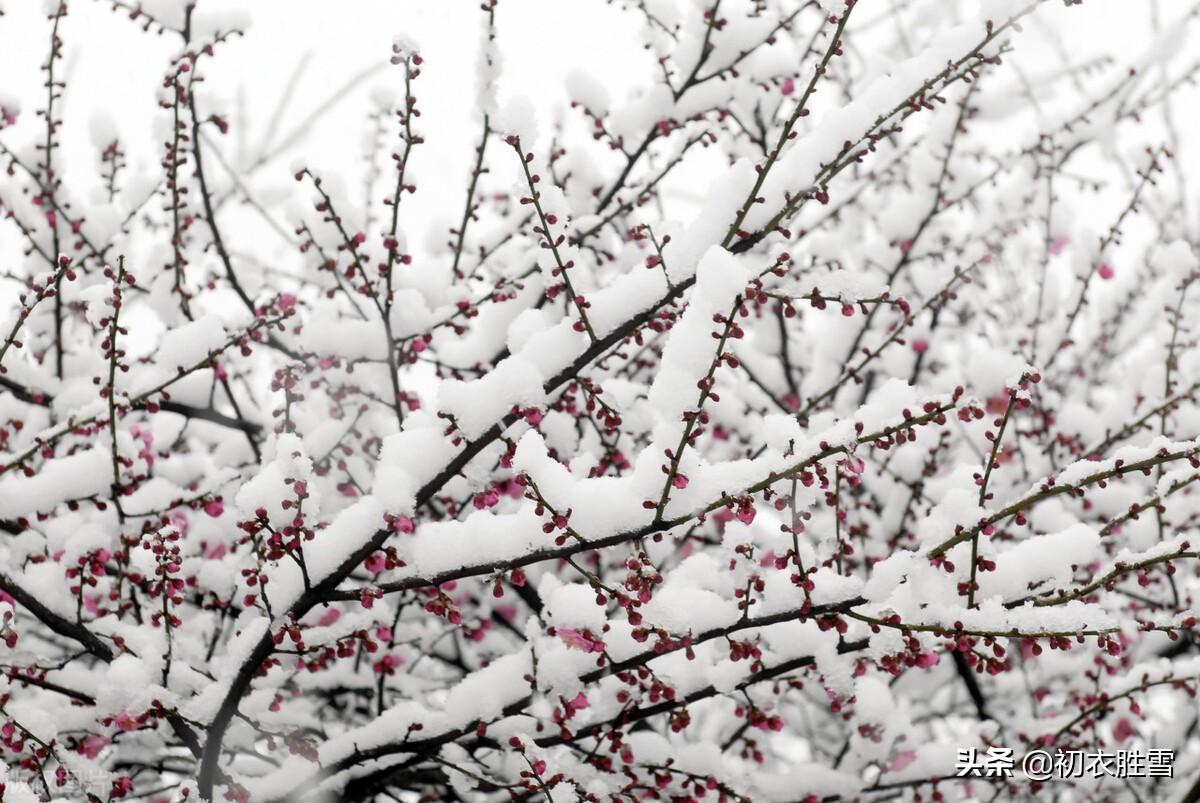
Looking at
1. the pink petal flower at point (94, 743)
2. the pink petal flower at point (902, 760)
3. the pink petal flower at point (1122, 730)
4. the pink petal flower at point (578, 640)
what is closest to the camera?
the pink petal flower at point (578, 640)

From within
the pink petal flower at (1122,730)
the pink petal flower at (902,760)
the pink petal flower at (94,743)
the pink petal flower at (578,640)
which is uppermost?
the pink petal flower at (1122,730)

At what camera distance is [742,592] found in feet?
6.77

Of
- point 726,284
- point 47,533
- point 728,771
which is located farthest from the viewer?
point 47,533

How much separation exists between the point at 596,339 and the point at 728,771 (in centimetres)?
138

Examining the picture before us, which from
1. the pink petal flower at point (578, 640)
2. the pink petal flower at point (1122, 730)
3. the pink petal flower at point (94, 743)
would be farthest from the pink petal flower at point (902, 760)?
the pink petal flower at point (94, 743)

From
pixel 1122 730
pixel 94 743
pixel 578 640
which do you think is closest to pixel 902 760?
pixel 1122 730

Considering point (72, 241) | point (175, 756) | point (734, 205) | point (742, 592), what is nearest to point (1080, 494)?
point (742, 592)

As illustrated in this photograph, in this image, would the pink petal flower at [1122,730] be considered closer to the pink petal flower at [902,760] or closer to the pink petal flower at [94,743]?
the pink petal flower at [902,760]

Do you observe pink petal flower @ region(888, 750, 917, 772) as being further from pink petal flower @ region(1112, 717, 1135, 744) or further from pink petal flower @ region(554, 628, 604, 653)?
pink petal flower @ region(554, 628, 604, 653)

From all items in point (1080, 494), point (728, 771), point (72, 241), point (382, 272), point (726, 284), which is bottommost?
point (728, 771)

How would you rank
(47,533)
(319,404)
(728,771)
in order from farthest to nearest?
(319,404), (47,533), (728,771)

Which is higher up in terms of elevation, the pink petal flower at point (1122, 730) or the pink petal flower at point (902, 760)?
the pink petal flower at point (1122, 730)

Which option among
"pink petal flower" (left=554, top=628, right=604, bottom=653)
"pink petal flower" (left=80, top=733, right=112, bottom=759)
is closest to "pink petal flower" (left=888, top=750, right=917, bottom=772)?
"pink petal flower" (left=554, top=628, right=604, bottom=653)

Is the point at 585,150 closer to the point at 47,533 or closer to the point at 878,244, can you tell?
the point at 878,244
